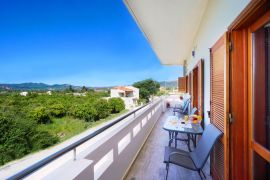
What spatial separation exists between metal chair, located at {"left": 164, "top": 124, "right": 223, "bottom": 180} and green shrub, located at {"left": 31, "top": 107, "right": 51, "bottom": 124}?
8655 millimetres

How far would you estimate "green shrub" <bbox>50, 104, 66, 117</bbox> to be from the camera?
11.4m

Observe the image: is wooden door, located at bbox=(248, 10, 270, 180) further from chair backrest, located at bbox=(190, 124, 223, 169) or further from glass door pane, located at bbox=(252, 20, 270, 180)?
chair backrest, located at bbox=(190, 124, 223, 169)

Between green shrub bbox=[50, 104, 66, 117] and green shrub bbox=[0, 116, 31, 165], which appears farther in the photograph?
green shrub bbox=[50, 104, 66, 117]

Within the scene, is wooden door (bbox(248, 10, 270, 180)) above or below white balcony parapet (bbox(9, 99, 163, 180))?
above

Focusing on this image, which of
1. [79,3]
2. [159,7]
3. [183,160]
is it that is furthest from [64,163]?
[79,3]

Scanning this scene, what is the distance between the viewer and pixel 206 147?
71.4 inches

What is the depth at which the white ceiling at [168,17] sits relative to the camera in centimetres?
248

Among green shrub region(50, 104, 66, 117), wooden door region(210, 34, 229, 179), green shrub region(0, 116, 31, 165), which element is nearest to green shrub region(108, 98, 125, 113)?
green shrub region(50, 104, 66, 117)

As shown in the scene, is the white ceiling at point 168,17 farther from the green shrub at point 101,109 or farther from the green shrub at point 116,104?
the green shrub at point 116,104

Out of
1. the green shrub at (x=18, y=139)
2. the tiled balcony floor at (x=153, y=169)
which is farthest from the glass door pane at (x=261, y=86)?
the green shrub at (x=18, y=139)

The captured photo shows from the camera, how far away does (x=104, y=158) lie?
1.65 metres

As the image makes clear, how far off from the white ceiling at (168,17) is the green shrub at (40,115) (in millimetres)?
7602

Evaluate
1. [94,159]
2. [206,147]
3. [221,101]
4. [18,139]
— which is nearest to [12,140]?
[18,139]

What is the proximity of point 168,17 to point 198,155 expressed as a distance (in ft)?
7.51
